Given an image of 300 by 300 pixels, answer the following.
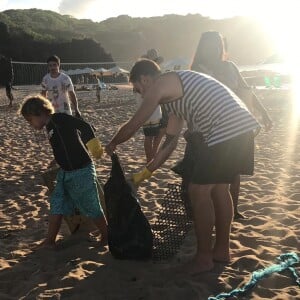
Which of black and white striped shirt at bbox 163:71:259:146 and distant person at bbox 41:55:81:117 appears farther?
distant person at bbox 41:55:81:117

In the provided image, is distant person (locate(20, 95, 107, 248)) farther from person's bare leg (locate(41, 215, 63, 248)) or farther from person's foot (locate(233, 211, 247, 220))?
person's foot (locate(233, 211, 247, 220))

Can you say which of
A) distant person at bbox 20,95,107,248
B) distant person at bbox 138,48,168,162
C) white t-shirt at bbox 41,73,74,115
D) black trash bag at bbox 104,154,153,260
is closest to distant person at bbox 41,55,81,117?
white t-shirt at bbox 41,73,74,115

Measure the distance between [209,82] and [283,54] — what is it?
10122 cm

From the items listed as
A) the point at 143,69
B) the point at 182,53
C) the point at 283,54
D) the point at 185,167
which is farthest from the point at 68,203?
the point at 182,53

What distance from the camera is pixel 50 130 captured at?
146 inches

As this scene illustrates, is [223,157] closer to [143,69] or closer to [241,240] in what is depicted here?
[143,69]

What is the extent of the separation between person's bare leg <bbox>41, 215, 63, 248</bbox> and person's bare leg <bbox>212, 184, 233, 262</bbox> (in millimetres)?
1314

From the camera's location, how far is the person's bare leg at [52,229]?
12.7ft

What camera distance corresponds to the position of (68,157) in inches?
147

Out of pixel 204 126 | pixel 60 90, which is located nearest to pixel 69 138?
pixel 204 126

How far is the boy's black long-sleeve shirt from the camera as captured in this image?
3.69 metres

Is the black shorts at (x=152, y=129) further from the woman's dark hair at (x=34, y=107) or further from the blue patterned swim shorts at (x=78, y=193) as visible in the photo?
the woman's dark hair at (x=34, y=107)

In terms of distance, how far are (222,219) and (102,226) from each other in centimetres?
109

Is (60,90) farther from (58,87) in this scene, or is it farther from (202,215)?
(202,215)
